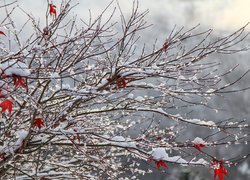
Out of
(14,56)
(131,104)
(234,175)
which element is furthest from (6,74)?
(234,175)

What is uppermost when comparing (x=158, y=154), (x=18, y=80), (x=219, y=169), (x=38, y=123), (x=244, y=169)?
(x=244, y=169)

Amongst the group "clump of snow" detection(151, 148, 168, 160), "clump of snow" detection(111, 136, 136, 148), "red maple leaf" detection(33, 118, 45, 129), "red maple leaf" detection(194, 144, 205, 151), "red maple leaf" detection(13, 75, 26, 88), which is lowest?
"clump of snow" detection(151, 148, 168, 160)

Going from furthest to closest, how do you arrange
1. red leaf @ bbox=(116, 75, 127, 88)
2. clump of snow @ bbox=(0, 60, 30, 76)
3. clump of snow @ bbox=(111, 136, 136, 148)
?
1. red leaf @ bbox=(116, 75, 127, 88)
2. clump of snow @ bbox=(111, 136, 136, 148)
3. clump of snow @ bbox=(0, 60, 30, 76)

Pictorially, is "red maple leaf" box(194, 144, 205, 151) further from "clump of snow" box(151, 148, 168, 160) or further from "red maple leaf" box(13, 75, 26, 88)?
"red maple leaf" box(13, 75, 26, 88)

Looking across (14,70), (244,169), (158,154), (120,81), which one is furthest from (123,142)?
(244,169)

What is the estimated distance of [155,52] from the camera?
481cm

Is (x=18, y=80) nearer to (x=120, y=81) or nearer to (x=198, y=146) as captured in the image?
(x=120, y=81)

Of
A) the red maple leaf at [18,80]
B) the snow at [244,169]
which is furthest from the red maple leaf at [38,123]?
the snow at [244,169]

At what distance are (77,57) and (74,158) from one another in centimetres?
301

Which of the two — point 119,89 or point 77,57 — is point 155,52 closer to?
point 119,89

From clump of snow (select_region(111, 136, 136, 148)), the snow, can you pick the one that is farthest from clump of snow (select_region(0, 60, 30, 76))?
the snow

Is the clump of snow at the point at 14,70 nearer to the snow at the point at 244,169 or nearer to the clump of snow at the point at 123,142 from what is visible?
the clump of snow at the point at 123,142

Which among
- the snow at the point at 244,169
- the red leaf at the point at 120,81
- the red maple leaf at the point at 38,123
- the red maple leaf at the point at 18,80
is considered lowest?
the red maple leaf at the point at 38,123

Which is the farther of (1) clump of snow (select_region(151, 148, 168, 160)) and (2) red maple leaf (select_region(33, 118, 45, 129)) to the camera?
(2) red maple leaf (select_region(33, 118, 45, 129))
